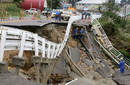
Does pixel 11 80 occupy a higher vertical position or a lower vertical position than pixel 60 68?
higher

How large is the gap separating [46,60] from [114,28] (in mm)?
18103

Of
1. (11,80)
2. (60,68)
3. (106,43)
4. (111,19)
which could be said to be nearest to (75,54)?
(60,68)

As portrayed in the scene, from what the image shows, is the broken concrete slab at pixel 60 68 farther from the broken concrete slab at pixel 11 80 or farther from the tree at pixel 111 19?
the tree at pixel 111 19

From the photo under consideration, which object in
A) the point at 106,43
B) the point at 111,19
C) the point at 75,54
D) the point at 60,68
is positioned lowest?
the point at 60,68

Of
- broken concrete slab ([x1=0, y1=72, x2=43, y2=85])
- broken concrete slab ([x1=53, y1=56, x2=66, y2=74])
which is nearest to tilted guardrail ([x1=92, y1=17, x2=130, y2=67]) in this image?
broken concrete slab ([x1=53, y1=56, x2=66, y2=74])

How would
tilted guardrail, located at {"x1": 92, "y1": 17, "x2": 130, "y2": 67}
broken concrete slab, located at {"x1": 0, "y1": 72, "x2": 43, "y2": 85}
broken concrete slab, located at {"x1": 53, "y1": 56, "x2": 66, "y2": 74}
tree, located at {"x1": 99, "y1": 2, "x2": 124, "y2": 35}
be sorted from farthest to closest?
1. tree, located at {"x1": 99, "y1": 2, "x2": 124, "y2": 35}
2. tilted guardrail, located at {"x1": 92, "y1": 17, "x2": 130, "y2": 67}
3. broken concrete slab, located at {"x1": 53, "y1": 56, "x2": 66, "y2": 74}
4. broken concrete slab, located at {"x1": 0, "y1": 72, "x2": 43, "y2": 85}

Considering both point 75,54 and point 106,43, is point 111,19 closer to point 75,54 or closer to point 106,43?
point 106,43

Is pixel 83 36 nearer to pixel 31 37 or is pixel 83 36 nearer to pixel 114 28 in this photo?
pixel 114 28

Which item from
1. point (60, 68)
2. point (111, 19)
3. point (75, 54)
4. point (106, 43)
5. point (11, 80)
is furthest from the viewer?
point (111, 19)

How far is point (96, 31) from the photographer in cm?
2211

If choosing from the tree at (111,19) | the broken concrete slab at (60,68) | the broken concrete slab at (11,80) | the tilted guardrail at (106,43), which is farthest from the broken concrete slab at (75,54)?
the broken concrete slab at (11,80)

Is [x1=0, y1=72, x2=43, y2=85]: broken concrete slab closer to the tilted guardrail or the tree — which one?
the tilted guardrail

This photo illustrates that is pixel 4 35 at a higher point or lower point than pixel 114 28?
higher

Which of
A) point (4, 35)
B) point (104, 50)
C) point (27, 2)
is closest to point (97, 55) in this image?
point (104, 50)
